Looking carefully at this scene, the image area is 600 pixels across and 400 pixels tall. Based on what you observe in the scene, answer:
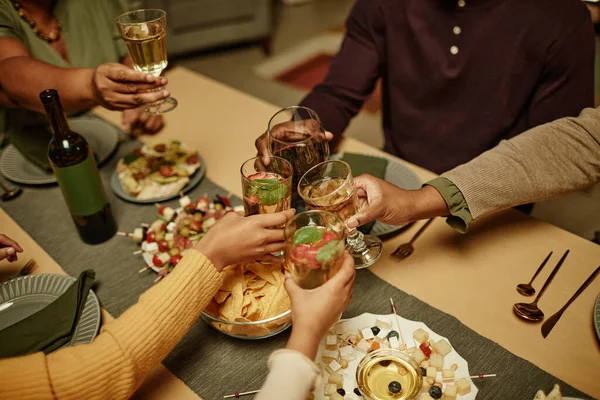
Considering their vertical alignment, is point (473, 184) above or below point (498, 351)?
above

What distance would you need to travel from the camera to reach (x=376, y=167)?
1397 millimetres

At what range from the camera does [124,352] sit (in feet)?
2.84

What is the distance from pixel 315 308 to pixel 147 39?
86cm

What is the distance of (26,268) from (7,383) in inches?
19.8

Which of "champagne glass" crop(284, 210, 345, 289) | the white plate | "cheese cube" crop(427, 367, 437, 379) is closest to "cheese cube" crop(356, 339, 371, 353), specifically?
the white plate

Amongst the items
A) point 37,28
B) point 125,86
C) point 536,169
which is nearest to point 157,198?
point 125,86

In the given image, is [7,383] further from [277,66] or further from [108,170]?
[277,66]

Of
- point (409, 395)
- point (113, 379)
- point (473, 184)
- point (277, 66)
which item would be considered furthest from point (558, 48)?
point (277, 66)

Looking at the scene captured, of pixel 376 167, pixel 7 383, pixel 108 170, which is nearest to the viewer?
pixel 7 383

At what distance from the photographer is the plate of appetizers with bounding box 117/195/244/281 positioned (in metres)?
1.22

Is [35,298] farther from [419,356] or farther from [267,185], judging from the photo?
[419,356]

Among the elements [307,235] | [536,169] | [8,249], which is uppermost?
[307,235]

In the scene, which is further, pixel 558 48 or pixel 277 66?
pixel 277 66

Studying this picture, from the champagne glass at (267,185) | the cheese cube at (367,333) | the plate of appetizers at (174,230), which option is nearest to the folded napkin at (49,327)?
the plate of appetizers at (174,230)
